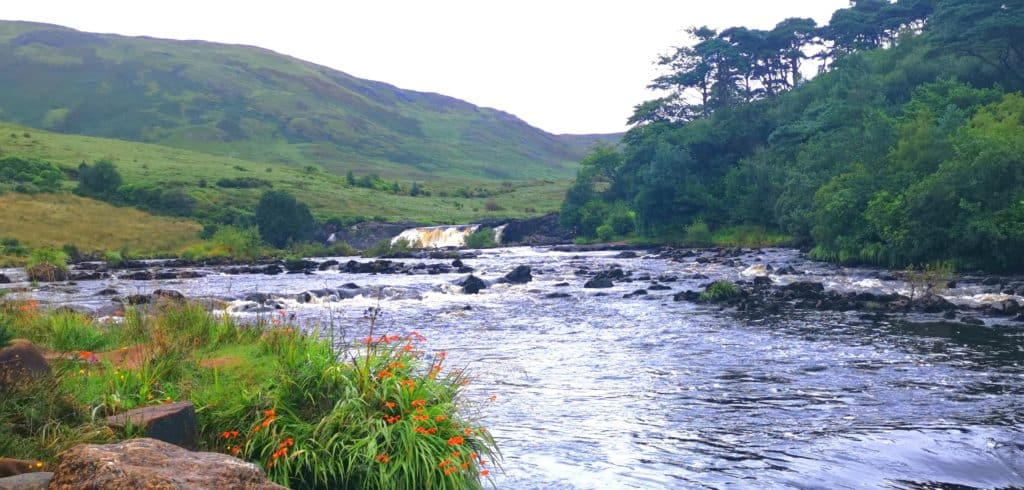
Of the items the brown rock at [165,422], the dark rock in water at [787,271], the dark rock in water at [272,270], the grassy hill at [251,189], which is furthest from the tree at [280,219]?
the brown rock at [165,422]

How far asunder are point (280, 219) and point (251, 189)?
3606 cm

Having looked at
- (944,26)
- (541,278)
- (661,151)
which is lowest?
(541,278)

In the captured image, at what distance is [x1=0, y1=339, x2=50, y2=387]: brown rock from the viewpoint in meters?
8.48

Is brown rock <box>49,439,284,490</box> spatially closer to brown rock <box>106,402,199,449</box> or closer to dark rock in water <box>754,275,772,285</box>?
brown rock <box>106,402,199,449</box>

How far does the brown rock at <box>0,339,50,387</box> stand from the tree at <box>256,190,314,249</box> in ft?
A: 243

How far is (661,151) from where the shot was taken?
88.7 metres

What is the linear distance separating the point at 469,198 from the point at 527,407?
447 feet

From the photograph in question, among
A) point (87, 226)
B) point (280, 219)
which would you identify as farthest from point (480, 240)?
point (87, 226)

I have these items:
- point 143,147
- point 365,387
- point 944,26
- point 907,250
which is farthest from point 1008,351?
point 143,147

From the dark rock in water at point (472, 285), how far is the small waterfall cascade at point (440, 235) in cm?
5112

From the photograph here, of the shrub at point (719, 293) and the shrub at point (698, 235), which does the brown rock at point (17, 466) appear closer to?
the shrub at point (719, 293)

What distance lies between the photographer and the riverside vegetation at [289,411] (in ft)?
26.7

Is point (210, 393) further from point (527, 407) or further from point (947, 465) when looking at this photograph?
point (947, 465)

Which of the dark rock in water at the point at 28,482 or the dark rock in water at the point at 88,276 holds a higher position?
the dark rock in water at the point at 28,482
